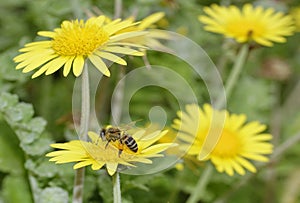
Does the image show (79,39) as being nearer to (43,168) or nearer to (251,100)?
(43,168)

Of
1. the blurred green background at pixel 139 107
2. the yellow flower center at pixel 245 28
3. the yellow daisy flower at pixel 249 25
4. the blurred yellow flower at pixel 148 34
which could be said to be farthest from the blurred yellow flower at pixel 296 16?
the blurred yellow flower at pixel 148 34

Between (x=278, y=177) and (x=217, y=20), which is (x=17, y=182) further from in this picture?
(x=278, y=177)

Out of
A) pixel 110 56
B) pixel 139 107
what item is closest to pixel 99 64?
pixel 110 56

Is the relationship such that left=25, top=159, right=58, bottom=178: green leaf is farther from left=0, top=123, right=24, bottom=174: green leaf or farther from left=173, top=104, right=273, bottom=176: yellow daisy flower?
left=173, top=104, right=273, bottom=176: yellow daisy flower

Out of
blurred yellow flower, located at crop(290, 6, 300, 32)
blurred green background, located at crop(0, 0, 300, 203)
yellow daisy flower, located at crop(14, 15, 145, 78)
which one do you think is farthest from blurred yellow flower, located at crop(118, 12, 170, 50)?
blurred yellow flower, located at crop(290, 6, 300, 32)

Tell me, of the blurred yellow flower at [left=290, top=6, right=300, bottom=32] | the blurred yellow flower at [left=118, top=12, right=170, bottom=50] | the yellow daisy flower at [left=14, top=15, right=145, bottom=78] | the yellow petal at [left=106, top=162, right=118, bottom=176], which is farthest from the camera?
the blurred yellow flower at [left=290, top=6, right=300, bottom=32]

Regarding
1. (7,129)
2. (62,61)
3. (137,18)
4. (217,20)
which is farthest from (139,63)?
(62,61)

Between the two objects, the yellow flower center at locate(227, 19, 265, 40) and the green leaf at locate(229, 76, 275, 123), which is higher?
the yellow flower center at locate(227, 19, 265, 40)
